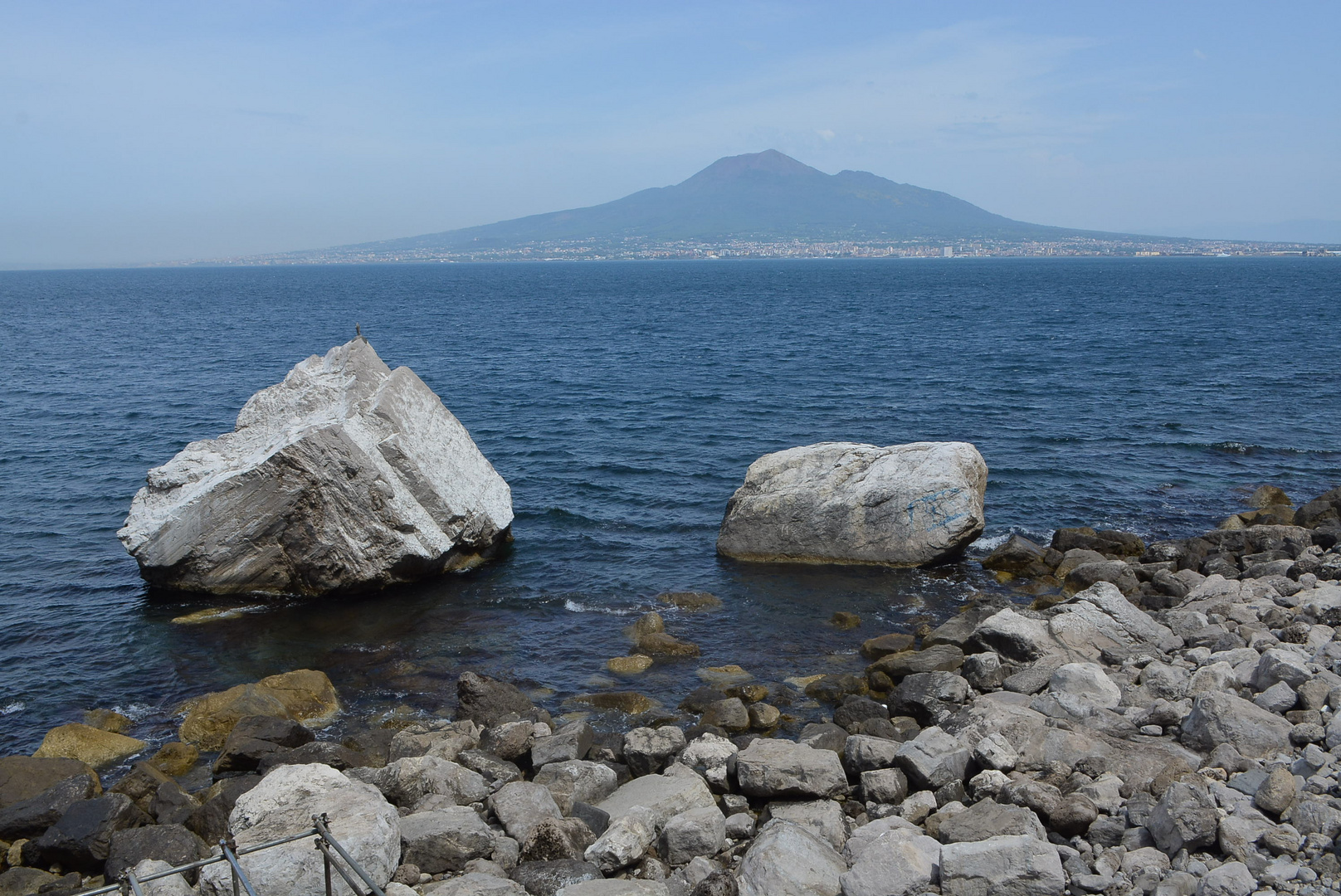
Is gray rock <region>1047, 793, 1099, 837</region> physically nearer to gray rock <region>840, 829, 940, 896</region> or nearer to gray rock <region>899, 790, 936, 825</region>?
gray rock <region>899, 790, 936, 825</region>

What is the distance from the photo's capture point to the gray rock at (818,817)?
1056 centimetres

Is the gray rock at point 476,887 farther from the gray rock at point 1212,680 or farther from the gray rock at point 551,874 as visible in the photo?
the gray rock at point 1212,680

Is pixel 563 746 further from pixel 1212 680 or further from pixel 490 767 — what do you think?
pixel 1212 680

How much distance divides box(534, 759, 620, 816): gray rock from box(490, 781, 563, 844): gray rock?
0.48m

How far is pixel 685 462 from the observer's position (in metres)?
31.0

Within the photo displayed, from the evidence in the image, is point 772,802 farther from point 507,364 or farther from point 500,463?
point 507,364

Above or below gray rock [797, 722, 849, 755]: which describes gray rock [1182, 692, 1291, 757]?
above

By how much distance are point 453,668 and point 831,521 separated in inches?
364

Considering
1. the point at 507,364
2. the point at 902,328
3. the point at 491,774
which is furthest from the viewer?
the point at 902,328

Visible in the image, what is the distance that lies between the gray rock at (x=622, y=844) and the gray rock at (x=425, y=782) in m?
2.20

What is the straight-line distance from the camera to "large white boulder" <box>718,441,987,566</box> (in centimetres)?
2116

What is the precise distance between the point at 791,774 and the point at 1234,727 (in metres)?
5.30

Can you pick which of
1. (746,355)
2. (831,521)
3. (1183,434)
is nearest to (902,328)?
(746,355)

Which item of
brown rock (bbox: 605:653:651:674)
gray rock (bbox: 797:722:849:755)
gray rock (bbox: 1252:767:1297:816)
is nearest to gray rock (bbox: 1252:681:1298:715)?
gray rock (bbox: 1252:767:1297:816)
